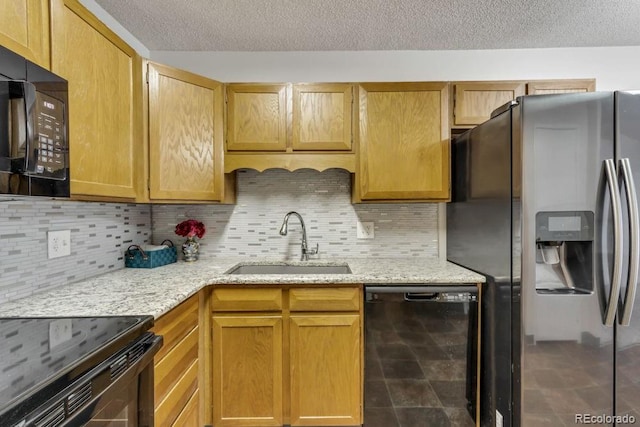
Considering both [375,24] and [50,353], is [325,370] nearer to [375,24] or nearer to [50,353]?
[50,353]

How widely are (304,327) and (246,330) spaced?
30 cm

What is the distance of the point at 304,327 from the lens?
1597 mm

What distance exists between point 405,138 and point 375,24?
702mm

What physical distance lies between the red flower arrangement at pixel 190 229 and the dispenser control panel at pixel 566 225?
6.22 ft

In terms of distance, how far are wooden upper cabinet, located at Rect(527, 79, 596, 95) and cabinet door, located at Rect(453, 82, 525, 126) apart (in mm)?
67

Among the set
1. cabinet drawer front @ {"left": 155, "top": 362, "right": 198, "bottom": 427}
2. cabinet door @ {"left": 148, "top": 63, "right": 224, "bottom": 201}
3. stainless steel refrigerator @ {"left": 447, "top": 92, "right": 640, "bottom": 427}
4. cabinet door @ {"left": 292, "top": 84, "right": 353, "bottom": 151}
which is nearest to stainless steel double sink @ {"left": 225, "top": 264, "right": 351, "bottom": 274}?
cabinet door @ {"left": 148, "top": 63, "right": 224, "bottom": 201}

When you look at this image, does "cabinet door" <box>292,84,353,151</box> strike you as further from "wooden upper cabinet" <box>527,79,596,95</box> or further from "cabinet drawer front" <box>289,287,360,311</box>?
"wooden upper cabinet" <box>527,79,596,95</box>

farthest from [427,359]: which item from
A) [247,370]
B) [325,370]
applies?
[247,370]

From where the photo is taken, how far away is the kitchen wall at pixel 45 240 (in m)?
1.19

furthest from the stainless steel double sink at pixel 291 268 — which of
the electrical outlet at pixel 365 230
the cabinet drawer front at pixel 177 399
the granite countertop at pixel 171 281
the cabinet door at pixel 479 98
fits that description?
the cabinet door at pixel 479 98

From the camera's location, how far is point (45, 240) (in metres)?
1.34

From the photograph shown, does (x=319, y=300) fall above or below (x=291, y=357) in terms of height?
above

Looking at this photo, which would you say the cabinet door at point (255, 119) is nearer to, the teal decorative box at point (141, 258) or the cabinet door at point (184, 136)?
Result: the cabinet door at point (184, 136)

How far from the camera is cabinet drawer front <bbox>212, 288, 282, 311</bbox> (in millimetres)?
1592
